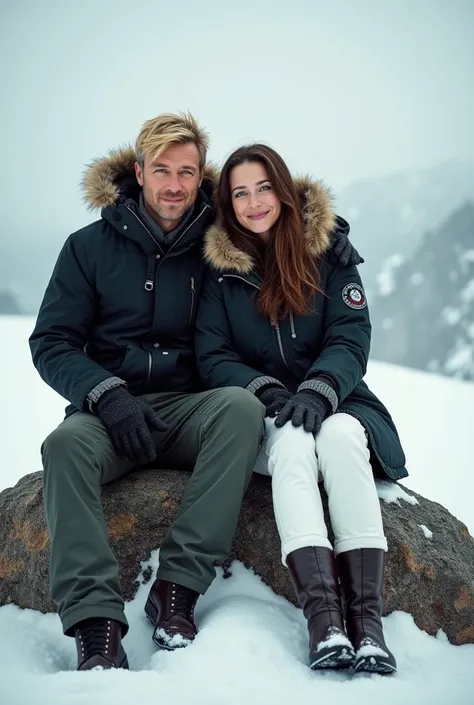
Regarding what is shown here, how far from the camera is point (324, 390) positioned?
2.79 m

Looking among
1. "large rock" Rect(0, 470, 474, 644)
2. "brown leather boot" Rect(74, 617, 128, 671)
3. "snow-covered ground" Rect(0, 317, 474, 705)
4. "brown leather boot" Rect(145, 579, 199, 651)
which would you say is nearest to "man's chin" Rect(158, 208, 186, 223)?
"large rock" Rect(0, 470, 474, 644)

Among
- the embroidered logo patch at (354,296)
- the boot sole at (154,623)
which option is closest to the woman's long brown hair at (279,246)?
the embroidered logo patch at (354,296)

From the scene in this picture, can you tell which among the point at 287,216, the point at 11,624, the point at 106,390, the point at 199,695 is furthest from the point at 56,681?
the point at 287,216

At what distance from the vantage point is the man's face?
322cm

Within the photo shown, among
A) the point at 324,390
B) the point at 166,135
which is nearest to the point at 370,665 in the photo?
the point at 324,390

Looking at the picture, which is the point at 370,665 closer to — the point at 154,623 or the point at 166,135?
the point at 154,623

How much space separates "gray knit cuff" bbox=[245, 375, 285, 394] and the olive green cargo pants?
207 mm

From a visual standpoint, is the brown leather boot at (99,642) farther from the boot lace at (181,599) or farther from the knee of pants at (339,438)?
the knee of pants at (339,438)

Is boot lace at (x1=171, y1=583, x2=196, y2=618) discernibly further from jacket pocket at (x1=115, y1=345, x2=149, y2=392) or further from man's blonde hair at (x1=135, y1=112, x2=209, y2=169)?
man's blonde hair at (x1=135, y1=112, x2=209, y2=169)

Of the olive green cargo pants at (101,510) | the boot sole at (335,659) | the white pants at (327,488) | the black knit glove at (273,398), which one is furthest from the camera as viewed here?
the black knit glove at (273,398)

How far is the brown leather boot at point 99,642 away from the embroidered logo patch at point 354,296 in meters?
1.58

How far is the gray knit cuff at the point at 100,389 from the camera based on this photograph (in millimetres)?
2801

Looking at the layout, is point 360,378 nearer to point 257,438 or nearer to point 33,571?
point 257,438

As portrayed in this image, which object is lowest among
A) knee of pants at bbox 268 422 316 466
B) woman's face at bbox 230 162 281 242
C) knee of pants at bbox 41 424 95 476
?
knee of pants at bbox 41 424 95 476
